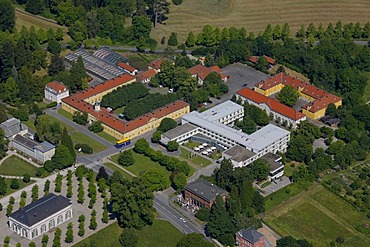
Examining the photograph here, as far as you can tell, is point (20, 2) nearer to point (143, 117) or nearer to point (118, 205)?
point (143, 117)

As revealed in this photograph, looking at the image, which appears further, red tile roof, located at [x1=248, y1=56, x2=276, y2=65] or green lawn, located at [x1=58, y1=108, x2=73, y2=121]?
red tile roof, located at [x1=248, y1=56, x2=276, y2=65]

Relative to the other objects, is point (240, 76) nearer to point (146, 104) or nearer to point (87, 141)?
point (146, 104)

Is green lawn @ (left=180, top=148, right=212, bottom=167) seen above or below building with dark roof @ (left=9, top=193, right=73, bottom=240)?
below

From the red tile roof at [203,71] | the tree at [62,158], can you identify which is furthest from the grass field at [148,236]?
the red tile roof at [203,71]

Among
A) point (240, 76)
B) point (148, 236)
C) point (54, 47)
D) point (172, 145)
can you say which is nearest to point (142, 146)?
point (172, 145)

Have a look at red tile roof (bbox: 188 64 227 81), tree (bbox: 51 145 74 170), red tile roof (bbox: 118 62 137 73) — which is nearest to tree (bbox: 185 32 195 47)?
red tile roof (bbox: 188 64 227 81)

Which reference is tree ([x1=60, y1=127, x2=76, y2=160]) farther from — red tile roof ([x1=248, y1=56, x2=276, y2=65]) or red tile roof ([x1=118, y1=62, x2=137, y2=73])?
red tile roof ([x1=248, y1=56, x2=276, y2=65])

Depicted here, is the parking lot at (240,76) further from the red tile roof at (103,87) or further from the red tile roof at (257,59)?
the red tile roof at (103,87)
